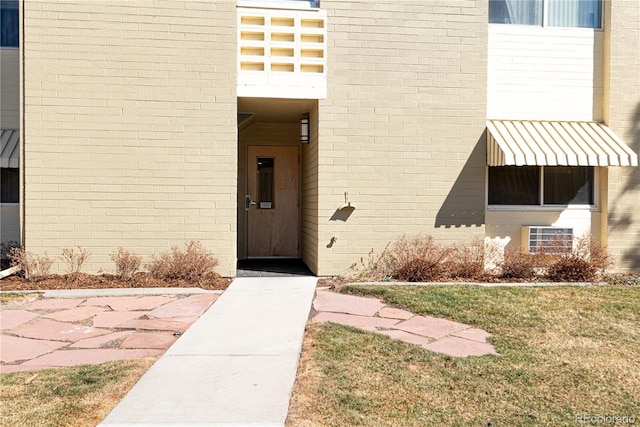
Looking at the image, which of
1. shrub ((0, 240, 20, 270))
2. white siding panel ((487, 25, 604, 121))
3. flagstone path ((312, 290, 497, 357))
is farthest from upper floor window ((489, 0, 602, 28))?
shrub ((0, 240, 20, 270))

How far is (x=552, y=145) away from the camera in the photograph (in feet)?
28.3

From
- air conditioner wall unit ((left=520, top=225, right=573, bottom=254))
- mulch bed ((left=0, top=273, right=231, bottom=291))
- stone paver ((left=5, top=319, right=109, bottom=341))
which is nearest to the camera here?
stone paver ((left=5, top=319, right=109, bottom=341))

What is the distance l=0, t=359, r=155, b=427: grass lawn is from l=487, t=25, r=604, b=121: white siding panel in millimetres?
7882

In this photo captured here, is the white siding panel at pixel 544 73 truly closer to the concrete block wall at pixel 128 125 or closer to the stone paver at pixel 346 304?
the stone paver at pixel 346 304

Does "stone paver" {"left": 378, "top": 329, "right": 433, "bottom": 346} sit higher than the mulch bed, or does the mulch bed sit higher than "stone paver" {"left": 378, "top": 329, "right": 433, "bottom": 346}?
the mulch bed

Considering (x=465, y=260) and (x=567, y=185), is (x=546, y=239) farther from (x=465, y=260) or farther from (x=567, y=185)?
(x=465, y=260)

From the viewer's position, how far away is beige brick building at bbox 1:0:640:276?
8.46 metres

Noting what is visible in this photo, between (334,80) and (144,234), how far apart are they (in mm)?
4231

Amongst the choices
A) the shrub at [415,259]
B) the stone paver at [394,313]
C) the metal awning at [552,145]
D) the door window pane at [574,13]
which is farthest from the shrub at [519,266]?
the door window pane at [574,13]

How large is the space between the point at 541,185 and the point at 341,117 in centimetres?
410

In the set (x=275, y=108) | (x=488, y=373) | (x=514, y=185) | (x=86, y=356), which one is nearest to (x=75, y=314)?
(x=86, y=356)

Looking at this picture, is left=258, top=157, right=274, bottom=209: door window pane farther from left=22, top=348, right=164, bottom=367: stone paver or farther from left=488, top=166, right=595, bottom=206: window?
left=22, top=348, right=164, bottom=367: stone paver

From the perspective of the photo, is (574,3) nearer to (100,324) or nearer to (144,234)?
(144,234)

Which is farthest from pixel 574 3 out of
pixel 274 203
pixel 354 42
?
pixel 274 203
